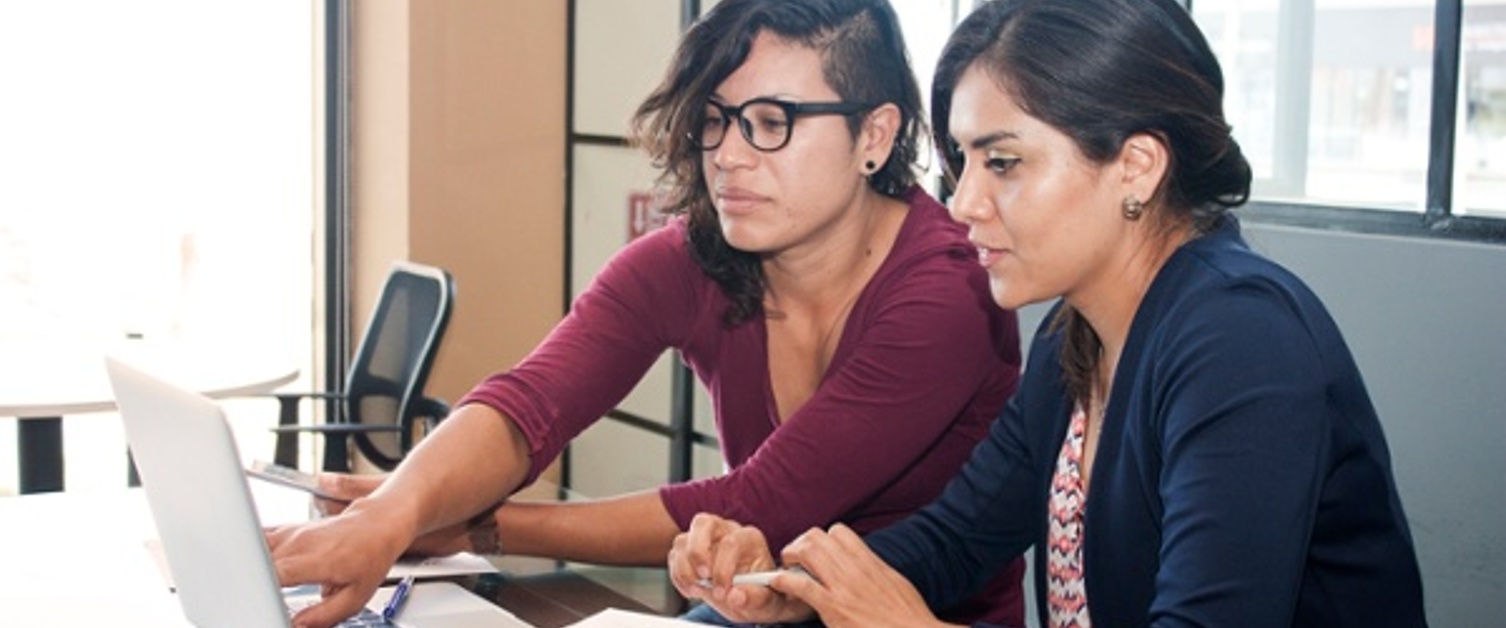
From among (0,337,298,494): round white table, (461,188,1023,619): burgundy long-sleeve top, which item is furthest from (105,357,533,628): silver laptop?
(0,337,298,494): round white table

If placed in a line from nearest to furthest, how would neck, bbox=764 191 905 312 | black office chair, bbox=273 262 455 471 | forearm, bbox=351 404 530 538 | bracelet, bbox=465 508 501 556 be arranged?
forearm, bbox=351 404 530 538
bracelet, bbox=465 508 501 556
neck, bbox=764 191 905 312
black office chair, bbox=273 262 455 471

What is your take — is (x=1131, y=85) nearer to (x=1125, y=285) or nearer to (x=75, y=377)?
(x=1125, y=285)

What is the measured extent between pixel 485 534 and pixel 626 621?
0.37 metres

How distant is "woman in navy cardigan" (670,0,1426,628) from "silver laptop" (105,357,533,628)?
1.58 feet

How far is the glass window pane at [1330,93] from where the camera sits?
3037 millimetres

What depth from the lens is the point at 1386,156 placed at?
10.1 feet

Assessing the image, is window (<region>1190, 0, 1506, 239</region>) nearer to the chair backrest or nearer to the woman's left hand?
the woman's left hand

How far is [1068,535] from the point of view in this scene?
1.75 m

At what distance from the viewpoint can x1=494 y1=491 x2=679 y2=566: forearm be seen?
203 cm

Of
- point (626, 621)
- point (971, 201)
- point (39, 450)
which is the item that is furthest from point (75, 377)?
point (971, 201)

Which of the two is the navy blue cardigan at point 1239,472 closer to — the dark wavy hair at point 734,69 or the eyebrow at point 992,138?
the eyebrow at point 992,138

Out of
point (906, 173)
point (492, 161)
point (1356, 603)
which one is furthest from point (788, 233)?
point (492, 161)

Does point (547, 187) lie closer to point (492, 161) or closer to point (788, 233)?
point (492, 161)

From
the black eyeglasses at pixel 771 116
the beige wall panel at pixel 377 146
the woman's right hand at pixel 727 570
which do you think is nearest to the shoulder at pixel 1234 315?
the woman's right hand at pixel 727 570
